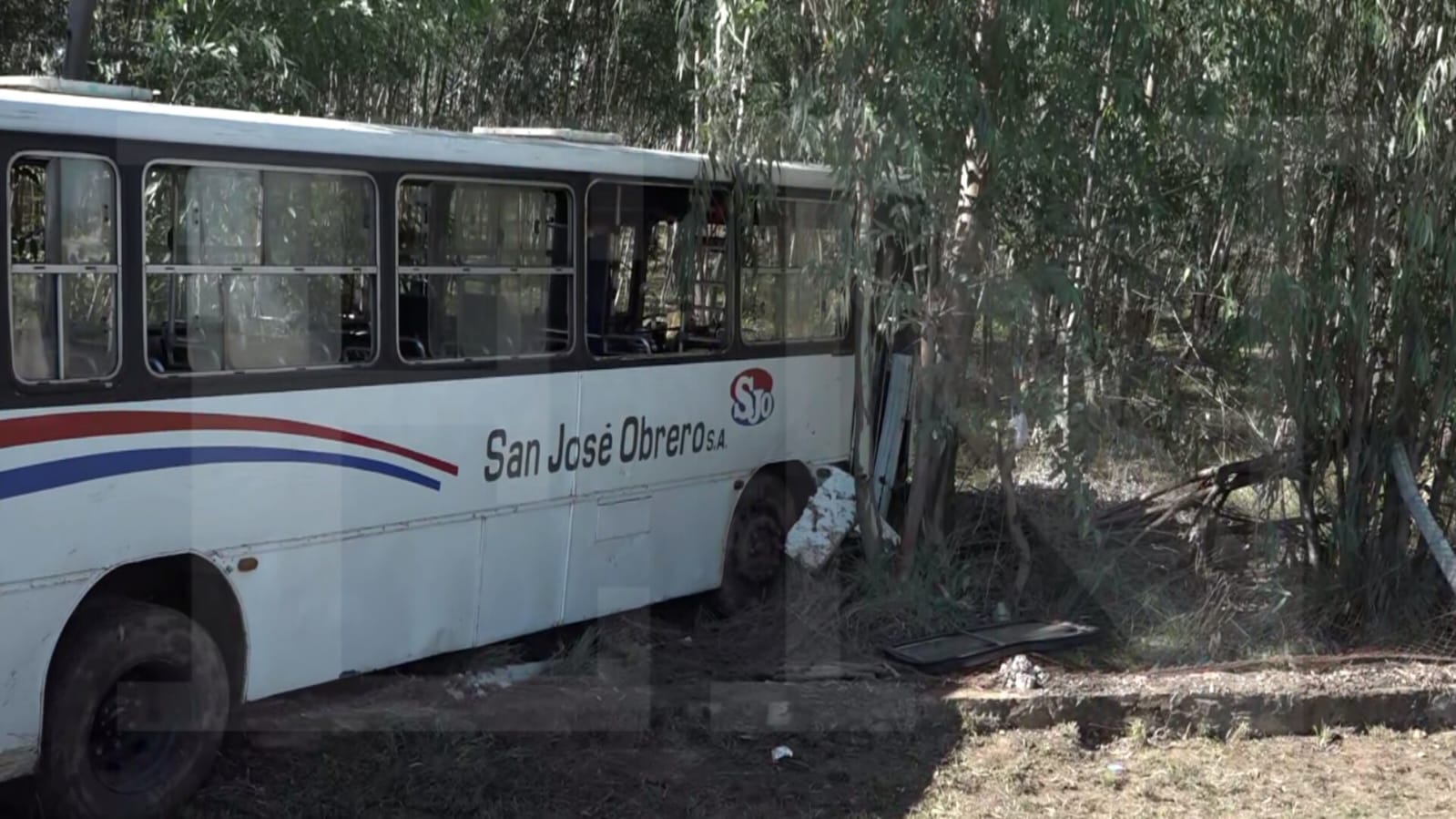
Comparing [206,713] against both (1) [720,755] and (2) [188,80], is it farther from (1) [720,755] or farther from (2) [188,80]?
(2) [188,80]

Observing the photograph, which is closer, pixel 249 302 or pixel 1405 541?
pixel 249 302

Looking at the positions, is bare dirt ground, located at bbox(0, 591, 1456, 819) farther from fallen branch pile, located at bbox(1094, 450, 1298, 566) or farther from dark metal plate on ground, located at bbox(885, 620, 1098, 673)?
fallen branch pile, located at bbox(1094, 450, 1298, 566)

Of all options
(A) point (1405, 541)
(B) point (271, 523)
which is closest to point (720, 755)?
(B) point (271, 523)

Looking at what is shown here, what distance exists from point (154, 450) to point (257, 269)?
0.88 m

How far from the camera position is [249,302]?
6.21 metres

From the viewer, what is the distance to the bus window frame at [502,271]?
677cm

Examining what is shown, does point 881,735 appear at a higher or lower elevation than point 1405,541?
lower

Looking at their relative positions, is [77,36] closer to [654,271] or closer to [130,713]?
[654,271]

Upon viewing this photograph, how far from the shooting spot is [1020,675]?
7492mm

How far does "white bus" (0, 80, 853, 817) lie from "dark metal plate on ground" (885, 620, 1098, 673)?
126 cm

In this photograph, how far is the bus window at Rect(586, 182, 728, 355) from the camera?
7.84 m

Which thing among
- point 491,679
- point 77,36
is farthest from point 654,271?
point 77,36

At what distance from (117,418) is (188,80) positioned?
4719 millimetres

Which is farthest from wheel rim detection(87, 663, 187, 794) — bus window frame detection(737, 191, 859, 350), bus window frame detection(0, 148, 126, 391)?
bus window frame detection(737, 191, 859, 350)
